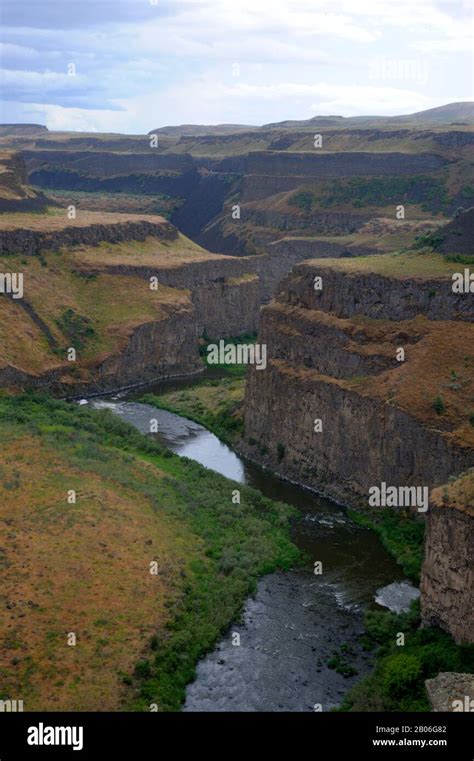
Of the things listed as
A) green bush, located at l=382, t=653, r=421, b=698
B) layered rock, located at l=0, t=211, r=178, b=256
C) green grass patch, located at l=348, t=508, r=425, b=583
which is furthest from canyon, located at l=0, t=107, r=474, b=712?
green bush, located at l=382, t=653, r=421, b=698

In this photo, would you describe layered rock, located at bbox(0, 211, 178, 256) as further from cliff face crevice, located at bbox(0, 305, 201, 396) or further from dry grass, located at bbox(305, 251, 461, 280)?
dry grass, located at bbox(305, 251, 461, 280)

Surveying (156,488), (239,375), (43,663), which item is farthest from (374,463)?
(239,375)

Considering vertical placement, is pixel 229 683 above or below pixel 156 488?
below

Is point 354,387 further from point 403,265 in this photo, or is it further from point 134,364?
point 134,364

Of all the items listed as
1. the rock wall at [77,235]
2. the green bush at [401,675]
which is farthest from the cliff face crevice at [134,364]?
the green bush at [401,675]

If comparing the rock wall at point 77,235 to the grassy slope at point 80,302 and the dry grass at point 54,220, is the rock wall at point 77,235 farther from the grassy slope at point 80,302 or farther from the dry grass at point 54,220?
the grassy slope at point 80,302

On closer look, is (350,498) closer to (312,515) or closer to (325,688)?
(312,515)
